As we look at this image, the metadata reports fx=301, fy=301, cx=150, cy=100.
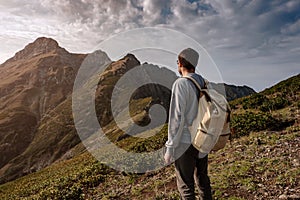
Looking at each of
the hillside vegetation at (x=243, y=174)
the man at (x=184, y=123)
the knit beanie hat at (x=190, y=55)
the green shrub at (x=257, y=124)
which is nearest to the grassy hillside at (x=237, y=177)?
the hillside vegetation at (x=243, y=174)

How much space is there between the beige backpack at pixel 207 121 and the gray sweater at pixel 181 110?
92 mm

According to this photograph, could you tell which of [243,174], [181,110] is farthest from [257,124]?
[181,110]

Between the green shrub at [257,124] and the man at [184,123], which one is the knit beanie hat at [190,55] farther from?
the green shrub at [257,124]

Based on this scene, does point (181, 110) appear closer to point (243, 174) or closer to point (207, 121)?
point (207, 121)

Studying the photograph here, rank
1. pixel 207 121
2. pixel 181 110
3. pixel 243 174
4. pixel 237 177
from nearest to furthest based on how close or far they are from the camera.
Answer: pixel 181 110
pixel 207 121
pixel 237 177
pixel 243 174

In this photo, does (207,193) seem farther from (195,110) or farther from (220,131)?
(195,110)

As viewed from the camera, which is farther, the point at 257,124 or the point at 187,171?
the point at 257,124

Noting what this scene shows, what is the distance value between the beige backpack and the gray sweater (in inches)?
3.6

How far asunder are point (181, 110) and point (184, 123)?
32cm

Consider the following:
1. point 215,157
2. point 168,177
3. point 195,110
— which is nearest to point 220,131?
point 195,110

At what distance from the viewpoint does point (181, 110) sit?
17.1ft

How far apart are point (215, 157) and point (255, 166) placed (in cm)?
280

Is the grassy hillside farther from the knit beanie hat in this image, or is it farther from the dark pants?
the knit beanie hat

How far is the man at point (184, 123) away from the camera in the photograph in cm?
525
